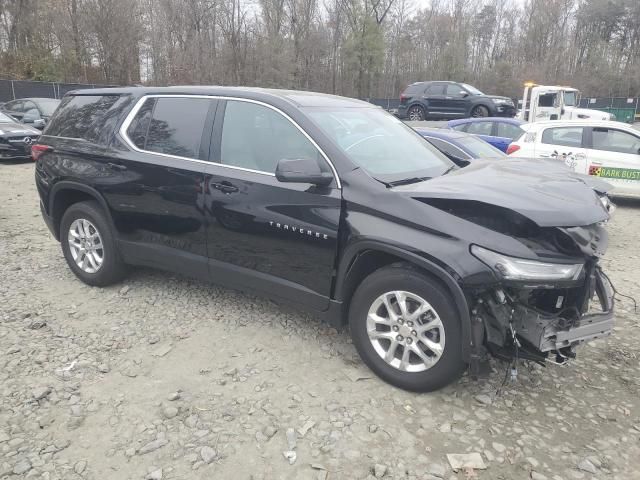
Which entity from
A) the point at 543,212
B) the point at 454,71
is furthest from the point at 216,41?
the point at 543,212

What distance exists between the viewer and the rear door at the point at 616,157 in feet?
29.4

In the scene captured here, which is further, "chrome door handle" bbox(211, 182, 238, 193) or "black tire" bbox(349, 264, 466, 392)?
"chrome door handle" bbox(211, 182, 238, 193)

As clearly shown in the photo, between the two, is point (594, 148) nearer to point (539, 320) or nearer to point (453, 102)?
point (539, 320)

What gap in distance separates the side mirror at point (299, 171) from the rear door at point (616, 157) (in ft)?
25.6

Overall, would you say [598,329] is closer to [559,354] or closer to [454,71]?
[559,354]

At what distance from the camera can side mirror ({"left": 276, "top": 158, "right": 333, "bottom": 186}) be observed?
10.3 ft

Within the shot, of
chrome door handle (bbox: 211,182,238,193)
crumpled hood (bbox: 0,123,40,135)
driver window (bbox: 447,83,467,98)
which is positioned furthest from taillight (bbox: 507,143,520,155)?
driver window (bbox: 447,83,467,98)

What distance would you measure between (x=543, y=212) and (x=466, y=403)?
1.24m

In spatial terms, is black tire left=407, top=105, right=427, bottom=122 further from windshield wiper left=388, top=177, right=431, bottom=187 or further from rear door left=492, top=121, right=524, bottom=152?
windshield wiper left=388, top=177, right=431, bottom=187

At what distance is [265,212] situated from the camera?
3.51m

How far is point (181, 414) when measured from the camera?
9.72 feet

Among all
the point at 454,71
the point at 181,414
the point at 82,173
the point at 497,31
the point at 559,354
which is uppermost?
the point at 497,31

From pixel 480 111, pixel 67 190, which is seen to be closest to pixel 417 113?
pixel 480 111

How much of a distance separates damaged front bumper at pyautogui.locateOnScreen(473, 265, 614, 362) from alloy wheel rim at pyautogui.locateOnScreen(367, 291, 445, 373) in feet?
0.95
